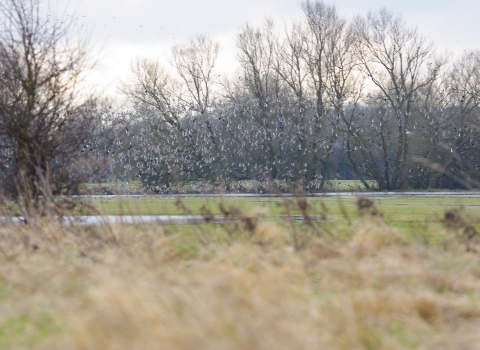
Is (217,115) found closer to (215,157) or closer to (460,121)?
(215,157)

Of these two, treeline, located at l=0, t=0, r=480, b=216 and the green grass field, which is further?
treeline, located at l=0, t=0, r=480, b=216

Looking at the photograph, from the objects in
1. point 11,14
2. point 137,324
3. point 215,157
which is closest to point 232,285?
point 137,324

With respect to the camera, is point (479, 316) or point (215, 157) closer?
point (479, 316)

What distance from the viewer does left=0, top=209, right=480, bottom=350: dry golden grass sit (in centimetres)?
495

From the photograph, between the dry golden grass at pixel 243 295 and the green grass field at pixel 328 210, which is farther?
the green grass field at pixel 328 210

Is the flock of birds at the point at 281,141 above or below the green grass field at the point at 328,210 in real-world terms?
above

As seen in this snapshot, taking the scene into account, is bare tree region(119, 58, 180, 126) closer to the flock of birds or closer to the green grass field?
the flock of birds

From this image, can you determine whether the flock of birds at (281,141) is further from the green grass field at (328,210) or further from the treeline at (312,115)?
the green grass field at (328,210)

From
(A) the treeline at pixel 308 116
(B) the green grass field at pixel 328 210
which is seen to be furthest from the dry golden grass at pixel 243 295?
(A) the treeline at pixel 308 116

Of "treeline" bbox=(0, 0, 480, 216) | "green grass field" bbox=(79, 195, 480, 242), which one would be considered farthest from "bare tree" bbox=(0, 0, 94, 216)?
"treeline" bbox=(0, 0, 480, 216)

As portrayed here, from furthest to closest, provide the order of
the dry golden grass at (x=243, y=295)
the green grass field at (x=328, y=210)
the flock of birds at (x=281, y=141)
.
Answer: the flock of birds at (x=281, y=141) < the green grass field at (x=328, y=210) < the dry golden grass at (x=243, y=295)

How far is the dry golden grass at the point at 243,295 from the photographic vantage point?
495cm

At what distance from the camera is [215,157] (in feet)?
140

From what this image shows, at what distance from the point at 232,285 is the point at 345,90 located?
38279mm
